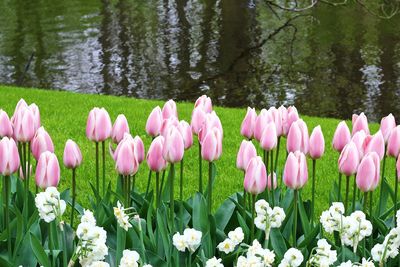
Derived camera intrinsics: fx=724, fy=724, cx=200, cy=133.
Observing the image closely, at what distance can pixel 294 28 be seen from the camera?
1972cm

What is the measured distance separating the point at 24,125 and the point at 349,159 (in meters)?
1.21

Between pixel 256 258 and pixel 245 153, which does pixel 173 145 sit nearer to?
pixel 245 153

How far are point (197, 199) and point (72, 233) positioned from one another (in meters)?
0.52

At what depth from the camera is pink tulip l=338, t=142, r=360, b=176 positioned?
254cm

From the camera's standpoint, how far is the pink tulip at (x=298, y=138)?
2791mm

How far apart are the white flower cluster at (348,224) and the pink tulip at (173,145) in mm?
547

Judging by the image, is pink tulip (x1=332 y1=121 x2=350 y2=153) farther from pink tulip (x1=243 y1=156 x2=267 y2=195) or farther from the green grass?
the green grass

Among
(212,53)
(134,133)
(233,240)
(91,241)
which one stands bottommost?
(212,53)

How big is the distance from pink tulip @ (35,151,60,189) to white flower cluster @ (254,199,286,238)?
714 millimetres

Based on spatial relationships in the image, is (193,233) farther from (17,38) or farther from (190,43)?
(17,38)

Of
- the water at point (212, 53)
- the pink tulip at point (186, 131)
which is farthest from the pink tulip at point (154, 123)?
the water at point (212, 53)

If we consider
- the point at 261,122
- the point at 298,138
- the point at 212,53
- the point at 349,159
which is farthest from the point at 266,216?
the point at 212,53

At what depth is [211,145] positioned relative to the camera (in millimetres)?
2609

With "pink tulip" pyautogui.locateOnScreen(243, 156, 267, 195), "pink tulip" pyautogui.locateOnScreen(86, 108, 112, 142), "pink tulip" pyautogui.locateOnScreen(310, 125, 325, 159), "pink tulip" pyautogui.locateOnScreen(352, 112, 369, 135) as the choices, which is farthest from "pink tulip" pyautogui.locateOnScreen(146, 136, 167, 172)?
"pink tulip" pyautogui.locateOnScreen(352, 112, 369, 135)
